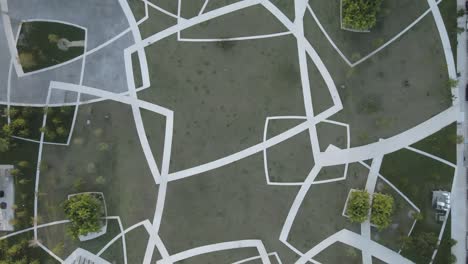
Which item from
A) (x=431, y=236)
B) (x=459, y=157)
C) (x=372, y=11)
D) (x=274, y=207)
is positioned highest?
(x=372, y=11)

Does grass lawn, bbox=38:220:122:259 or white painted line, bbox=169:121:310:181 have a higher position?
white painted line, bbox=169:121:310:181

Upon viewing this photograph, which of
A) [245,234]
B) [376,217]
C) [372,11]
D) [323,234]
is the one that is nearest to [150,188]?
[245,234]

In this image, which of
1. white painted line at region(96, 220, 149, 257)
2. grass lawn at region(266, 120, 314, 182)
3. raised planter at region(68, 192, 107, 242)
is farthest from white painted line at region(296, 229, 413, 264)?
raised planter at region(68, 192, 107, 242)

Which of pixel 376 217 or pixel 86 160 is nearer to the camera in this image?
pixel 376 217

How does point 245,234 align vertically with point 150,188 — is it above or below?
below

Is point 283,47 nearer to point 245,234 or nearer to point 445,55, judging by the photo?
point 445,55

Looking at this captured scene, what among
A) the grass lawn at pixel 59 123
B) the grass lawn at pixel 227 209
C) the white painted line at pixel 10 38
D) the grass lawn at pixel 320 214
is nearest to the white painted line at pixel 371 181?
the grass lawn at pixel 320 214

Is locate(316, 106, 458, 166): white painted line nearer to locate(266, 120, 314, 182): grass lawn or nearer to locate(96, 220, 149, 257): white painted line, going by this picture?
locate(266, 120, 314, 182): grass lawn

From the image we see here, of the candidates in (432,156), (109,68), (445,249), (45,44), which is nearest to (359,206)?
(432,156)
